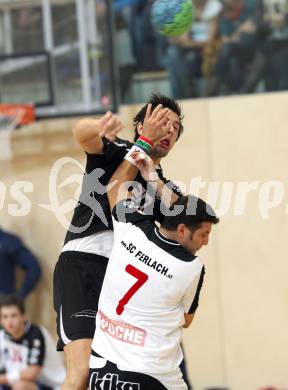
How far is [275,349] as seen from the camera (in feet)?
31.1

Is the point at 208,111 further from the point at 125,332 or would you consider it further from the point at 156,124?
the point at 125,332

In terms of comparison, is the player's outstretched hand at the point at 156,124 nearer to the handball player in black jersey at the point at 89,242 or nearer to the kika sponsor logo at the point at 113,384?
the handball player in black jersey at the point at 89,242

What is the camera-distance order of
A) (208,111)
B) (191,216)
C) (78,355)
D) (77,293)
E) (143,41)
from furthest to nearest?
(143,41) → (208,111) → (77,293) → (78,355) → (191,216)

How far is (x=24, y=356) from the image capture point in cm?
889

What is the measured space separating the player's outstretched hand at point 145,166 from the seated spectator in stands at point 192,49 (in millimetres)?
4237

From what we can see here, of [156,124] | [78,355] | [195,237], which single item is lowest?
[78,355]

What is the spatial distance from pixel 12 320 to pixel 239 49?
11.0 feet

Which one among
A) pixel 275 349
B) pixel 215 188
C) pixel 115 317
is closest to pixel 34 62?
pixel 215 188

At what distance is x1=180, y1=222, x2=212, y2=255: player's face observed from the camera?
510 cm

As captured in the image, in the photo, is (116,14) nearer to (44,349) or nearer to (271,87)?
(271,87)

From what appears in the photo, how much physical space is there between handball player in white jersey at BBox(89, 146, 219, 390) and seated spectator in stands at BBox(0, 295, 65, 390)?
366cm

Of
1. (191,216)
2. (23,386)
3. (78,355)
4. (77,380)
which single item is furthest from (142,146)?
(23,386)

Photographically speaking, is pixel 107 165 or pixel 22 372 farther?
pixel 22 372

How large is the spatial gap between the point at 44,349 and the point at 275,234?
7.87 feet
